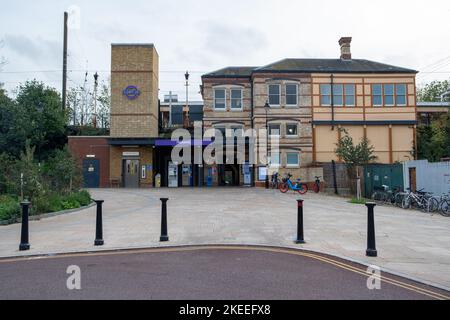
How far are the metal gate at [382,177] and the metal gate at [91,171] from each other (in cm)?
2161

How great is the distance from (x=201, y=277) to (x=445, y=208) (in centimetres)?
1410

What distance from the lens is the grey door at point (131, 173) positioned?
33.3 meters

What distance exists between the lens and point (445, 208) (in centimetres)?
1645

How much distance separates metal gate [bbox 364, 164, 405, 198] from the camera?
22.1m

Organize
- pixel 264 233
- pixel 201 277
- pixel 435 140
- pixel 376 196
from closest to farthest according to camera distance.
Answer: pixel 201 277
pixel 264 233
pixel 376 196
pixel 435 140

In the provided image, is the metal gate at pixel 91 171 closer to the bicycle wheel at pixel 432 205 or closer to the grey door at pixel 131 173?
the grey door at pixel 131 173

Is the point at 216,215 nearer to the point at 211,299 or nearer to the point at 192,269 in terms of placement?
the point at 192,269

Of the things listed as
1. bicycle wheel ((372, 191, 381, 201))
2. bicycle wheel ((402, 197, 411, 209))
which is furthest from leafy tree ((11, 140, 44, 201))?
bicycle wheel ((372, 191, 381, 201))

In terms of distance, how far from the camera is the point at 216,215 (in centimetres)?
1402

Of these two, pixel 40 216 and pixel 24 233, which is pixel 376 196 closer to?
pixel 40 216

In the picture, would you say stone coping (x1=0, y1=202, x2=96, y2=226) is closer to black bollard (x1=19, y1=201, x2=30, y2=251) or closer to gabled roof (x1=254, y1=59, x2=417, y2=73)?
black bollard (x1=19, y1=201, x2=30, y2=251)

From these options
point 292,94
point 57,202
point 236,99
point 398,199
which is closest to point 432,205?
point 398,199

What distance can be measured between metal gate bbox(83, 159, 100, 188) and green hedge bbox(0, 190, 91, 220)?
1606 cm
